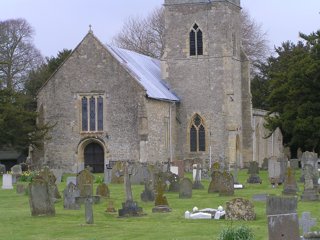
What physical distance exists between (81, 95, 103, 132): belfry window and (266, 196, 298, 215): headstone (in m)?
31.0

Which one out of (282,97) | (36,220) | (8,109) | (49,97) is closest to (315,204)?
(36,220)

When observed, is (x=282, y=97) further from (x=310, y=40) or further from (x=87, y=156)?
(x=87, y=156)

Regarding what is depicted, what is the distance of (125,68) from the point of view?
46844 millimetres

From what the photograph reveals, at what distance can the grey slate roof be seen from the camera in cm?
4725

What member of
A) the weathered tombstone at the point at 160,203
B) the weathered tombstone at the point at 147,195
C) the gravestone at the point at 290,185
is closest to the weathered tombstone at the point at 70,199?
the weathered tombstone at the point at 160,203

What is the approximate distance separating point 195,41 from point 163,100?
4.95m

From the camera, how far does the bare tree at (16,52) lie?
6450 centimetres

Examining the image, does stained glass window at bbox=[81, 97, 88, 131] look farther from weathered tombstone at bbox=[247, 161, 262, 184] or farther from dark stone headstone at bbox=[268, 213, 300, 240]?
dark stone headstone at bbox=[268, 213, 300, 240]

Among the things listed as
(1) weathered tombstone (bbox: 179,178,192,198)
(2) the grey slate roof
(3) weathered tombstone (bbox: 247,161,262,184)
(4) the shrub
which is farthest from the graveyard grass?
(2) the grey slate roof

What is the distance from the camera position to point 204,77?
165ft

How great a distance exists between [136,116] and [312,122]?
39.0 ft

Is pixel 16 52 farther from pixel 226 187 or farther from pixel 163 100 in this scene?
pixel 226 187

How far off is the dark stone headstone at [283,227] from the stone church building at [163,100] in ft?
108

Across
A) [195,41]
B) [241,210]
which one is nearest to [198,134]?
[195,41]
